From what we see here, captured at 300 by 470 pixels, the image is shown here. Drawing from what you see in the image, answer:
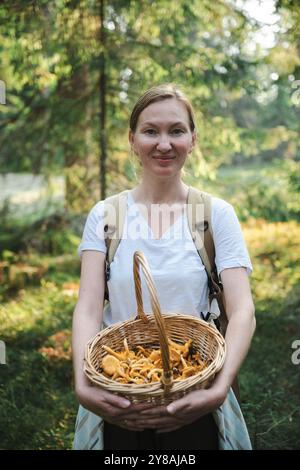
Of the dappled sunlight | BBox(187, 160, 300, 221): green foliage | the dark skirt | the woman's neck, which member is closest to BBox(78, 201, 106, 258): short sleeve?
the woman's neck

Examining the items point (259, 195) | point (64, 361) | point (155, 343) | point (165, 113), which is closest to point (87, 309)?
point (155, 343)

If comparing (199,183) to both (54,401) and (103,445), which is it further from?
(103,445)

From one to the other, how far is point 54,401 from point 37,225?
4.16m

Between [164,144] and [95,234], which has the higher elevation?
[164,144]

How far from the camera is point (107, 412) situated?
1.68 metres

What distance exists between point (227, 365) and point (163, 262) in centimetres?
55

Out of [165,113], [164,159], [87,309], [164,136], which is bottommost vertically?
[87,309]

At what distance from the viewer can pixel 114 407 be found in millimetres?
1658

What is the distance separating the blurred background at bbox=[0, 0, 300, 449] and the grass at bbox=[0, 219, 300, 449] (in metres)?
0.01

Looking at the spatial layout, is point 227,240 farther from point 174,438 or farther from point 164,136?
point 174,438

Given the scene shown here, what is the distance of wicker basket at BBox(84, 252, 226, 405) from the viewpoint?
5.25 feet

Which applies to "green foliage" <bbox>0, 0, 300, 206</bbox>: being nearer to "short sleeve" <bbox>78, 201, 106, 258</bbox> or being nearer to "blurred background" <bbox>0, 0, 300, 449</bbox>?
"blurred background" <bbox>0, 0, 300, 449</bbox>

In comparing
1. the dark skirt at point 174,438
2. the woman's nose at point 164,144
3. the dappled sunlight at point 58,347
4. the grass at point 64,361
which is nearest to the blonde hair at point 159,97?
the woman's nose at point 164,144

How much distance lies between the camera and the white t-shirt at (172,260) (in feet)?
6.83
